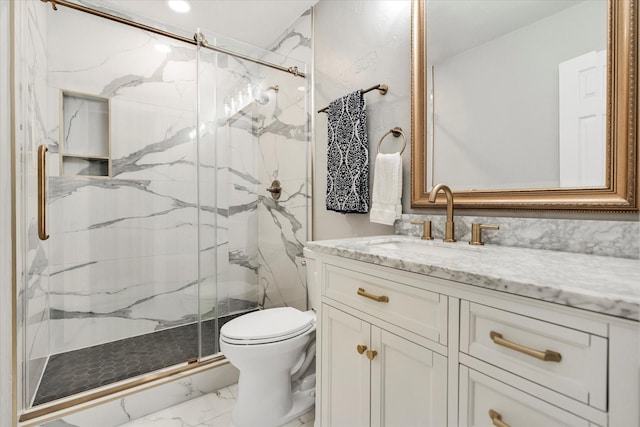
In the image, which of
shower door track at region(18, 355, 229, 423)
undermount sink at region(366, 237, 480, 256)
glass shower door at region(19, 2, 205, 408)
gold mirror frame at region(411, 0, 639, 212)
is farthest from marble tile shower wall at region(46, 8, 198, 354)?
gold mirror frame at region(411, 0, 639, 212)

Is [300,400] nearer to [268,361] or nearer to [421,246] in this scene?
[268,361]

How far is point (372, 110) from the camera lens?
1636mm

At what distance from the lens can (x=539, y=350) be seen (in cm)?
58

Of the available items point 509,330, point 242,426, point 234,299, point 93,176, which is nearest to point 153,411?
point 242,426

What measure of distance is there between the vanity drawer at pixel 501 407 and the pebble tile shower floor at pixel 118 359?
1546 mm

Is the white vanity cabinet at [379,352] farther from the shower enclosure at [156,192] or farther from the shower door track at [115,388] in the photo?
the shower enclosure at [156,192]

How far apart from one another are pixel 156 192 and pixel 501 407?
2.36m

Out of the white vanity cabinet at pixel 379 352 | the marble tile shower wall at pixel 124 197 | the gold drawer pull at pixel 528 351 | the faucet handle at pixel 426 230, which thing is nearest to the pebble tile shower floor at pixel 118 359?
the marble tile shower wall at pixel 124 197

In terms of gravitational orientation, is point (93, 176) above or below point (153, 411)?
above

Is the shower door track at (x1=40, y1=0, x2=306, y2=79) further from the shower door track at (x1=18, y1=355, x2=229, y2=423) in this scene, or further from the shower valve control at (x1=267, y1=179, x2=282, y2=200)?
the shower door track at (x1=18, y1=355, x2=229, y2=423)

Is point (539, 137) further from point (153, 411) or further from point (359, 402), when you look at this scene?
point (153, 411)

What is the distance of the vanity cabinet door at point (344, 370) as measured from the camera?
0.97 m

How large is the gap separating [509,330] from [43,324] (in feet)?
7.87

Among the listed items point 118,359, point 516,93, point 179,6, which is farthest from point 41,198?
point 516,93
